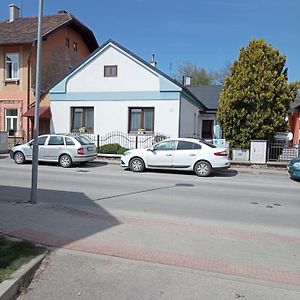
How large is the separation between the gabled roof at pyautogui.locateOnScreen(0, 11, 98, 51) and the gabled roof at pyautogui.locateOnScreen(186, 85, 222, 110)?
40.5ft

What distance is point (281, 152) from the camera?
1898cm

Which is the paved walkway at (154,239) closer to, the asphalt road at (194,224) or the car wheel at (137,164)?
the asphalt road at (194,224)

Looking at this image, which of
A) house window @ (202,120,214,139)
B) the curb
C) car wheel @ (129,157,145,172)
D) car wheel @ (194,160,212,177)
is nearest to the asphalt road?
the curb

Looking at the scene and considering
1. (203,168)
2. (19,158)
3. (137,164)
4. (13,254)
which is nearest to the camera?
(13,254)

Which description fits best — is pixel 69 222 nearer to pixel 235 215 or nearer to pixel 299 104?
pixel 235 215

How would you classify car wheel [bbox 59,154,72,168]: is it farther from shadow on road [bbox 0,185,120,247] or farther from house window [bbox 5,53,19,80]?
house window [bbox 5,53,19,80]

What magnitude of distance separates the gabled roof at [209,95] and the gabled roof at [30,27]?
12.4m

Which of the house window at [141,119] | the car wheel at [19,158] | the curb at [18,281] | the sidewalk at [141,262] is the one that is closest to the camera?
the curb at [18,281]

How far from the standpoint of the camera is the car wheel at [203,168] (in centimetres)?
1533

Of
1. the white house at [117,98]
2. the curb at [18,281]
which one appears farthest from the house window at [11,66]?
the curb at [18,281]

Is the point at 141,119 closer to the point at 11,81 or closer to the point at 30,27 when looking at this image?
the point at 11,81

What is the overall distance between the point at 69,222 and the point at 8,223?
3.42 ft

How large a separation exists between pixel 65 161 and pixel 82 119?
7121 mm

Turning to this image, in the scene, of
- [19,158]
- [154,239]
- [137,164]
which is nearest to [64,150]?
[19,158]
